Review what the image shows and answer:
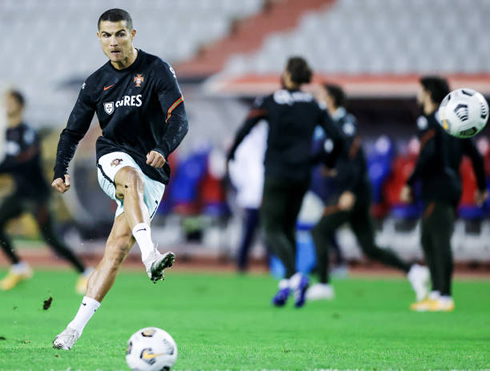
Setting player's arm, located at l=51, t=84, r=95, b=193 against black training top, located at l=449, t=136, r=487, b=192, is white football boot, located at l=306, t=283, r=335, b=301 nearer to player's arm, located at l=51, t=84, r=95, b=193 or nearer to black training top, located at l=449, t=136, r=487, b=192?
black training top, located at l=449, t=136, r=487, b=192

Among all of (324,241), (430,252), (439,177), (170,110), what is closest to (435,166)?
(439,177)

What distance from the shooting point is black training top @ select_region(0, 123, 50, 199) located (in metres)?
10.9

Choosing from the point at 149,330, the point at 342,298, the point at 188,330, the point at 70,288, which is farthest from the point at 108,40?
the point at 70,288

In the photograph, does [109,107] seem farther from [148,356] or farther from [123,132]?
[148,356]

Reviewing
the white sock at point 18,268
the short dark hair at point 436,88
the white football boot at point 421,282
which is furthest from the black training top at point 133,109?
the white sock at point 18,268

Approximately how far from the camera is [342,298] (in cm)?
1044

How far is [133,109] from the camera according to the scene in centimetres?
552

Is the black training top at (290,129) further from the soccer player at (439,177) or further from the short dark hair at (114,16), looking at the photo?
the short dark hair at (114,16)

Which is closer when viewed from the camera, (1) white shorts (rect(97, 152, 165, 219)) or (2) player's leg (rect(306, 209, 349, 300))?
(1) white shorts (rect(97, 152, 165, 219))

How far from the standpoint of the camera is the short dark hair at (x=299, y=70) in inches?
342

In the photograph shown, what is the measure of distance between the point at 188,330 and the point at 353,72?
1362 cm

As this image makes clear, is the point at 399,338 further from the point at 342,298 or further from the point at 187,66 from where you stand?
the point at 187,66

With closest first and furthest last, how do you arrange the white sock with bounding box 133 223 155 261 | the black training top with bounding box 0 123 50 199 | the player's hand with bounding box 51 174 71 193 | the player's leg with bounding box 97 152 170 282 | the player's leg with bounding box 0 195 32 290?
the player's leg with bounding box 97 152 170 282, the white sock with bounding box 133 223 155 261, the player's hand with bounding box 51 174 71 193, the black training top with bounding box 0 123 50 199, the player's leg with bounding box 0 195 32 290

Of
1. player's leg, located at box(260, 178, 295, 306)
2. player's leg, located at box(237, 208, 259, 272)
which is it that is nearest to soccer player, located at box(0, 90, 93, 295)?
player's leg, located at box(260, 178, 295, 306)
